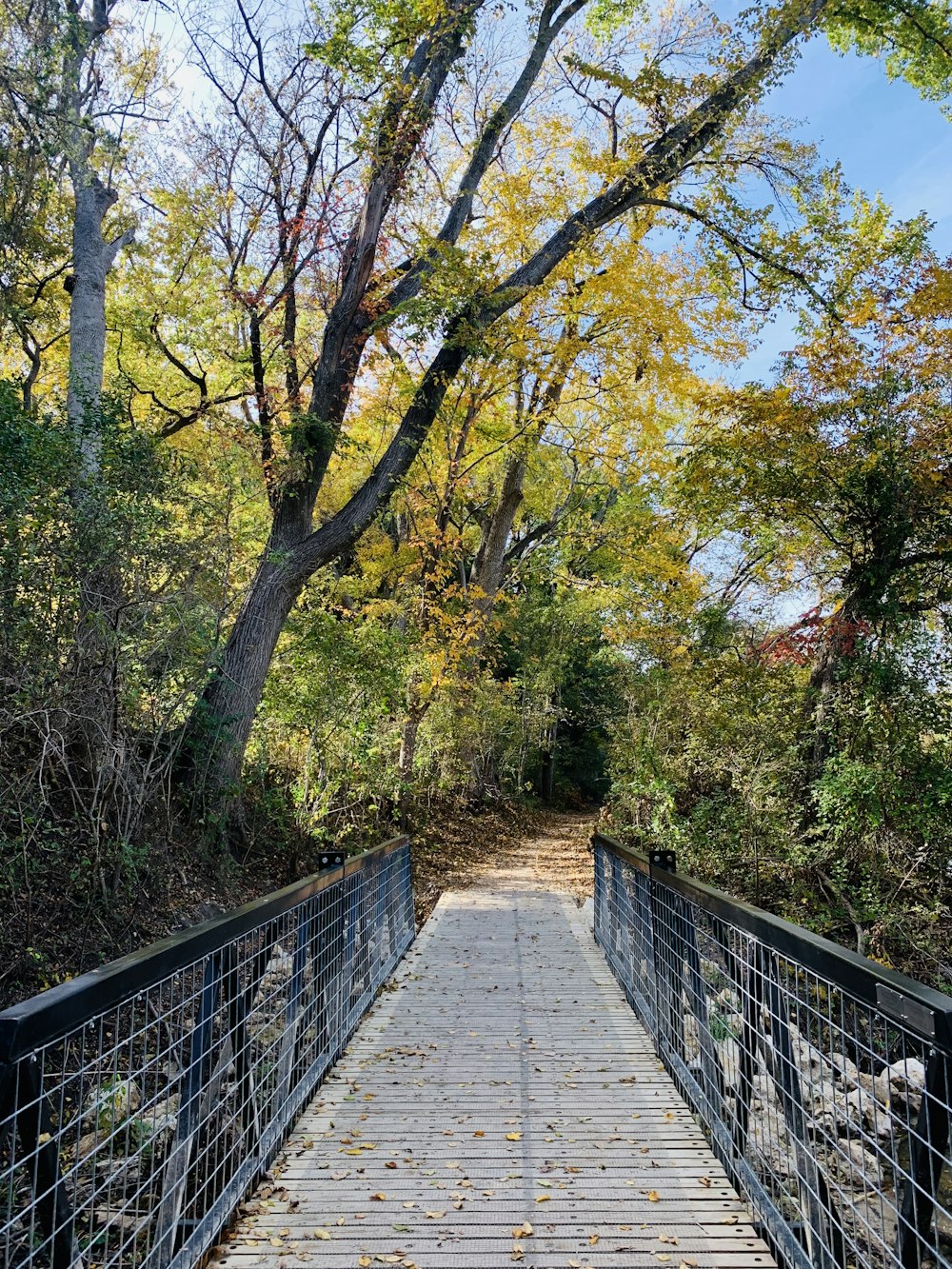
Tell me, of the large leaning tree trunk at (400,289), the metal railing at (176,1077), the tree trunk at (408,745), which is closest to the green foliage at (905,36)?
the large leaning tree trunk at (400,289)

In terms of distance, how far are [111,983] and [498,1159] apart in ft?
6.32

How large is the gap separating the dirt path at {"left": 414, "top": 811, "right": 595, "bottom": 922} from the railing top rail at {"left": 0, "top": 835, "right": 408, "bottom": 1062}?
7.14 metres

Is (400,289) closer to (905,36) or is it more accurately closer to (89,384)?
(89,384)

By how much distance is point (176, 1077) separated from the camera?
8.37ft

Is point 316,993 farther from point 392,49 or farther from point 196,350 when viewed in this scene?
point 196,350

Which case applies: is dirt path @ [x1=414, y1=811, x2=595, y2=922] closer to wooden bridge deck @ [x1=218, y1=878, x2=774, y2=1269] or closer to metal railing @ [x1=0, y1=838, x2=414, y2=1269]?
wooden bridge deck @ [x1=218, y1=878, x2=774, y2=1269]

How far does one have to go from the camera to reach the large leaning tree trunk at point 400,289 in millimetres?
8516

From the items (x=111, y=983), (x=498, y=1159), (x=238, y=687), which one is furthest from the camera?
(x=238, y=687)

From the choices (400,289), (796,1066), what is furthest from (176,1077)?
(400,289)

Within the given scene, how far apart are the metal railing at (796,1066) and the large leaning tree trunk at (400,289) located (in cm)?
487

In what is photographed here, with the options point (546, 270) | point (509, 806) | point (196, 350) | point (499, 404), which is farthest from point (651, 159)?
point (509, 806)

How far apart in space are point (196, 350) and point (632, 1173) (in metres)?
12.2

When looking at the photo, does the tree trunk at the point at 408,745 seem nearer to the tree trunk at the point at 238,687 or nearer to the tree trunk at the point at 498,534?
the tree trunk at the point at 498,534

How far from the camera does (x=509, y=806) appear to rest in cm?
1898
